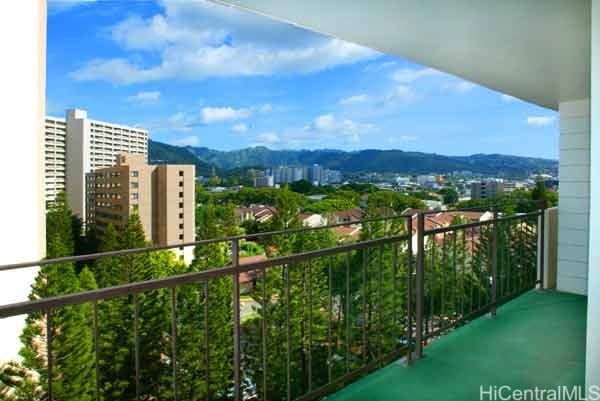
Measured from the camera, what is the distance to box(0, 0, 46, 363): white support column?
20.2m

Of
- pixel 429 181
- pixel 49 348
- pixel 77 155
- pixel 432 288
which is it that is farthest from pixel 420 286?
pixel 77 155

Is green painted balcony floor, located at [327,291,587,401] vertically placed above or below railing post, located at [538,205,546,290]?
below

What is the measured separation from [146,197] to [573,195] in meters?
24.7

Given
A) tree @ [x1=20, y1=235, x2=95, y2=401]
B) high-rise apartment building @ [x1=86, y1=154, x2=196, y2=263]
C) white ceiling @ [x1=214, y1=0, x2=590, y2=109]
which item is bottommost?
tree @ [x1=20, y1=235, x2=95, y2=401]

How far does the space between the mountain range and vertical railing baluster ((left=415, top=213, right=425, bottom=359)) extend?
20055 mm

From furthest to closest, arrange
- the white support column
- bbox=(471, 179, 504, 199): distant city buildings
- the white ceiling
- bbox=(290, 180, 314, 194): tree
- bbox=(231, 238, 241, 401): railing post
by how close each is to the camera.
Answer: bbox=(290, 180, 314, 194): tree < bbox=(471, 179, 504, 199): distant city buildings < the white support column < the white ceiling < bbox=(231, 238, 241, 401): railing post

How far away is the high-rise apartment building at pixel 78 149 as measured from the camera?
24109 mm

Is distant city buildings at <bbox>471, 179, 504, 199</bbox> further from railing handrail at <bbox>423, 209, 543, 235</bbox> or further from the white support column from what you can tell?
the white support column

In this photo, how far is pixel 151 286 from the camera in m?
1.45

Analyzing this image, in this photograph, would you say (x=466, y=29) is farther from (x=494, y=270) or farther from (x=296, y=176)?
(x=296, y=176)

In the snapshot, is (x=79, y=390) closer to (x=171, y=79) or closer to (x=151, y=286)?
(x=151, y=286)

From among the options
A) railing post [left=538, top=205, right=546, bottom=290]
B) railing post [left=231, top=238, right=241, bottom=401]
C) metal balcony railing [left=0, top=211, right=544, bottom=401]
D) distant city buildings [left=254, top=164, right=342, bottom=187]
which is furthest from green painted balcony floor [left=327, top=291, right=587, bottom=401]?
distant city buildings [left=254, top=164, right=342, bottom=187]

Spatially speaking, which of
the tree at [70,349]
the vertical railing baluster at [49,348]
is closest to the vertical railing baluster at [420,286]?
the vertical railing baluster at [49,348]

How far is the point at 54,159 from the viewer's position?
24859 millimetres
